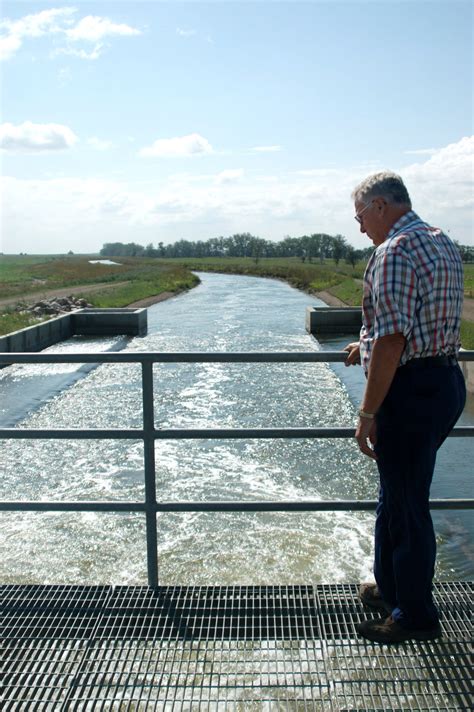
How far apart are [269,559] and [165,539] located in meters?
1.27

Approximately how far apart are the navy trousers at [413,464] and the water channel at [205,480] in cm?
363

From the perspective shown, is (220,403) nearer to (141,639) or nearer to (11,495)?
(11,495)

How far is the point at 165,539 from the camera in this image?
7.17 metres

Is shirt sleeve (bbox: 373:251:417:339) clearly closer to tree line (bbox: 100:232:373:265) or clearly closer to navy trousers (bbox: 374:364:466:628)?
navy trousers (bbox: 374:364:466:628)

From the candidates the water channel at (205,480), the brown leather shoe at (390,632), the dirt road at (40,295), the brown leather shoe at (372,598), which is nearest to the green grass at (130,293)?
the dirt road at (40,295)

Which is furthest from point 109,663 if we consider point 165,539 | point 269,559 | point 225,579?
point 165,539

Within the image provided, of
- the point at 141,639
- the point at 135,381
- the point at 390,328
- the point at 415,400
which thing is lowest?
the point at 135,381

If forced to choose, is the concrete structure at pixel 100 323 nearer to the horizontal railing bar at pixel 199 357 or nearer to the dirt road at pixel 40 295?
the dirt road at pixel 40 295

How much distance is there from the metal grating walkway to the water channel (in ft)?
10.2

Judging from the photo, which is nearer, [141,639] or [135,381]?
[141,639]

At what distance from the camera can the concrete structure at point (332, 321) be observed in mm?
27312

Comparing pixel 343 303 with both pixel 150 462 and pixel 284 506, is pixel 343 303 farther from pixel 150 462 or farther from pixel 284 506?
pixel 150 462

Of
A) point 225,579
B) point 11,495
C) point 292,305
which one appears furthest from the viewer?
point 292,305

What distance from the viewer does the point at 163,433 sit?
3084mm
